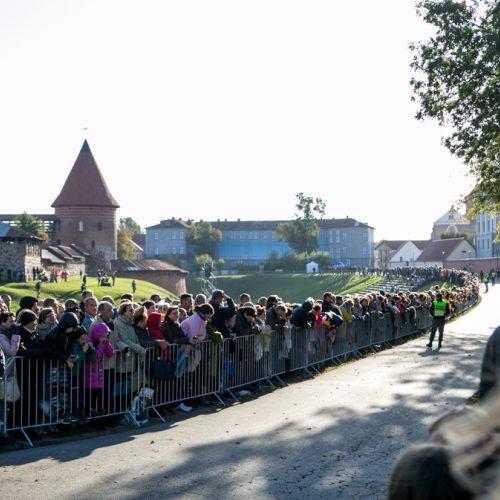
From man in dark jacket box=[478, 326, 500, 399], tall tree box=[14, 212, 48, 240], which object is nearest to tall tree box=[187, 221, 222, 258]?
tall tree box=[14, 212, 48, 240]

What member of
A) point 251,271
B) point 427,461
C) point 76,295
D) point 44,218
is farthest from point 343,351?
point 251,271

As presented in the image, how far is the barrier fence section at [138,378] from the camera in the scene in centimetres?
1123

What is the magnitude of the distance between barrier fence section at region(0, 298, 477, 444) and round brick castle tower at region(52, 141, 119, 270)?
101 metres

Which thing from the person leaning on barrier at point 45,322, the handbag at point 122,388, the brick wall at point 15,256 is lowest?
the handbag at point 122,388

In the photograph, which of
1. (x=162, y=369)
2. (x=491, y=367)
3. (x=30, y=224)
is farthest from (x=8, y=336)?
(x=30, y=224)

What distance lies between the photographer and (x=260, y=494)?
843 cm

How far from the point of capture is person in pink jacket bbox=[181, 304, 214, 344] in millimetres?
14172

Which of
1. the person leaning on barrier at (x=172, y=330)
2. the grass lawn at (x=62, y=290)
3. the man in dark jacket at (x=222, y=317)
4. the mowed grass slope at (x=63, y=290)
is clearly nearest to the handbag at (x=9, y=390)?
the person leaning on barrier at (x=172, y=330)

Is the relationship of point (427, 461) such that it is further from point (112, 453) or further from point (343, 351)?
point (343, 351)

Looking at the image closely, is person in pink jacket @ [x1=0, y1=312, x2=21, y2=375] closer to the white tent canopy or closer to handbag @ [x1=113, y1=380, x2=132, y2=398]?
handbag @ [x1=113, y1=380, x2=132, y2=398]

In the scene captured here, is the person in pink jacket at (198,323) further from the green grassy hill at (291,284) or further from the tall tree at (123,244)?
the tall tree at (123,244)

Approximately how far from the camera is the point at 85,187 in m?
119

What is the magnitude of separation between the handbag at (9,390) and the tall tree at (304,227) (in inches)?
5282

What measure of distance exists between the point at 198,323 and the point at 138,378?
1.86m
